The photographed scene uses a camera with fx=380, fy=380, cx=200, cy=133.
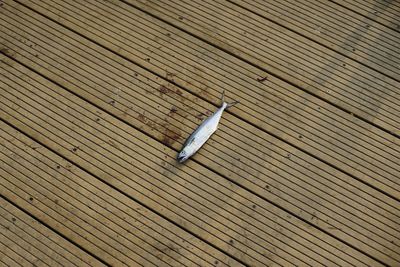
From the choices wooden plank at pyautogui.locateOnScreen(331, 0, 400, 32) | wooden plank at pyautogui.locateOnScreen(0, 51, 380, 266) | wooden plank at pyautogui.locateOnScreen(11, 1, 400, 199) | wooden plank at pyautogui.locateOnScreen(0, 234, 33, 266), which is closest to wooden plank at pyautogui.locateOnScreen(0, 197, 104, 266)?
wooden plank at pyautogui.locateOnScreen(0, 234, 33, 266)

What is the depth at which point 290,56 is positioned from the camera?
4.05 metres

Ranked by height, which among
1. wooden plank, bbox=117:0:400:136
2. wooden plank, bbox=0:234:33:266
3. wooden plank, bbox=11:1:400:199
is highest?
wooden plank, bbox=117:0:400:136

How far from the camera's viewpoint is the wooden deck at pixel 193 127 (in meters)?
3.23

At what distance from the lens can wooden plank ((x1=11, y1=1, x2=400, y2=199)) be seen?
11.7 ft

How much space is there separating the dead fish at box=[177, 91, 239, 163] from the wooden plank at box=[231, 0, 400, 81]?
1481 millimetres

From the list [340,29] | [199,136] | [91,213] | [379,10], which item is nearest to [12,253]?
[91,213]

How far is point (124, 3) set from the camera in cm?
431

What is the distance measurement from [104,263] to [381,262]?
230cm

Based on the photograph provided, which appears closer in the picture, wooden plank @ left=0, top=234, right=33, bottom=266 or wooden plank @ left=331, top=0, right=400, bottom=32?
wooden plank @ left=0, top=234, right=33, bottom=266

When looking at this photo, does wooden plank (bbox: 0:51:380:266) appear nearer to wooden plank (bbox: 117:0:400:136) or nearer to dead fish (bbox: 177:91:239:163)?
dead fish (bbox: 177:91:239:163)

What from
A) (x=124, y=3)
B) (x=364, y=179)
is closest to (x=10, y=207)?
(x=124, y=3)

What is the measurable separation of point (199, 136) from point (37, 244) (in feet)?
5.44

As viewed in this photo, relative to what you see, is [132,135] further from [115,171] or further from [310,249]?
[310,249]

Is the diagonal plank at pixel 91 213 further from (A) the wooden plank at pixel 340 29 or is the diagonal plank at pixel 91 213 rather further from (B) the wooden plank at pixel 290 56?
(A) the wooden plank at pixel 340 29
